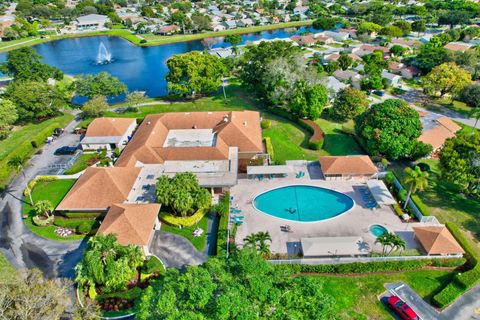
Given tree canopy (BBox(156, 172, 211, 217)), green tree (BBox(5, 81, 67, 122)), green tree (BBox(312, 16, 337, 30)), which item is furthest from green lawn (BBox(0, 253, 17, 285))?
green tree (BBox(312, 16, 337, 30))

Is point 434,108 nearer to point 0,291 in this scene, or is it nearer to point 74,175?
point 74,175

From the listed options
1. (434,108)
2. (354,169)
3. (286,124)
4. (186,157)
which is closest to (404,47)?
(434,108)

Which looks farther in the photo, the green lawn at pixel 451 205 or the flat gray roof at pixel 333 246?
the green lawn at pixel 451 205

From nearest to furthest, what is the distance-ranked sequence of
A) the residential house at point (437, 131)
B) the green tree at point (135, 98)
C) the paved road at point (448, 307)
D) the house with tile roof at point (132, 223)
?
the paved road at point (448, 307) → the house with tile roof at point (132, 223) → the residential house at point (437, 131) → the green tree at point (135, 98)

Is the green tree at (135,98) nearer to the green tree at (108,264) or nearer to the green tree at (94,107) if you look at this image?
the green tree at (94,107)

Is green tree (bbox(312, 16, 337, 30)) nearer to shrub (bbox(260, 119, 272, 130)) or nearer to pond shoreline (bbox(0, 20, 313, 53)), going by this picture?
pond shoreline (bbox(0, 20, 313, 53))

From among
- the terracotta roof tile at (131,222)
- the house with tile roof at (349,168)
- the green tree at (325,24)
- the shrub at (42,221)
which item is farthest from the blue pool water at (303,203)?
the green tree at (325,24)

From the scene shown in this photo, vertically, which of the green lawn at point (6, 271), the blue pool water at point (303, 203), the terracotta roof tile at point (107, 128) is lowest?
the green lawn at point (6, 271)
